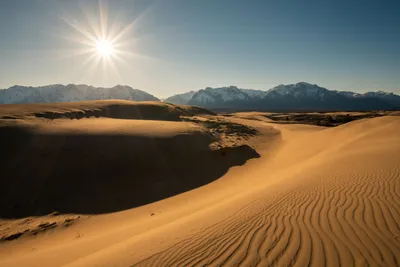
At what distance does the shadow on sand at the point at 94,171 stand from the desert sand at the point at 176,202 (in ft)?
0.21

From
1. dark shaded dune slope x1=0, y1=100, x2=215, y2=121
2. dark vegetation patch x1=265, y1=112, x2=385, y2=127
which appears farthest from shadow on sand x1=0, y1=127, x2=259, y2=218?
dark vegetation patch x1=265, y1=112, x2=385, y2=127

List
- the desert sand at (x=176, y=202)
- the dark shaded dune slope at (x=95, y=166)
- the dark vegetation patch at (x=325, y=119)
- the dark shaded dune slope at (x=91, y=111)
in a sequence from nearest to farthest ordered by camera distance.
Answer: the desert sand at (x=176, y=202)
the dark shaded dune slope at (x=95, y=166)
the dark shaded dune slope at (x=91, y=111)
the dark vegetation patch at (x=325, y=119)

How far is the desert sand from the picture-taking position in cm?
434

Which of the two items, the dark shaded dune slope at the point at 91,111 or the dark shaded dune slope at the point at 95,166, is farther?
the dark shaded dune slope at the point at 91,111

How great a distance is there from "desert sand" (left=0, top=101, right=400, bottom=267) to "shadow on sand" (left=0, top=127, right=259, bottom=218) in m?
0.06

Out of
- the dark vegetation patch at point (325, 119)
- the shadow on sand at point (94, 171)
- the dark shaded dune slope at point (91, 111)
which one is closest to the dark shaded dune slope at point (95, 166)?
the shadow on sand at point (94, 171)

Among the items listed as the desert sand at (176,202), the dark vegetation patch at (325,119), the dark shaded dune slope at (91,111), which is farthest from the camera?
the dark vegetation patch at (325,119)

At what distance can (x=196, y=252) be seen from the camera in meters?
4.36

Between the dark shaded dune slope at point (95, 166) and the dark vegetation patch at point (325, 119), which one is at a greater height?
the dark shaded dune slope at point (95, 166)

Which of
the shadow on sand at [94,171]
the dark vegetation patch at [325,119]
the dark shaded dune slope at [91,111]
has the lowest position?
the dark vegetation patch at [325,119]

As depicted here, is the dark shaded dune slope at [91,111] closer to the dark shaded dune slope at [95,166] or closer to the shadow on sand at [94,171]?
the dark shaded dune slope at [95,166]

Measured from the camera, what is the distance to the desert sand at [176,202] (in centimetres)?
434

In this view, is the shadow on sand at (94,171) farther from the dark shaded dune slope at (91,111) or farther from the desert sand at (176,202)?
the dark shaded dune slope at (91,111)

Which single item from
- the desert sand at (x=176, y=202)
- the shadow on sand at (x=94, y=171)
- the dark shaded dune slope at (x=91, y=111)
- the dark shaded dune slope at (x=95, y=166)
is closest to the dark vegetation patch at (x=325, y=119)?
the dark shaded dune slope at (x=91, y=111)
